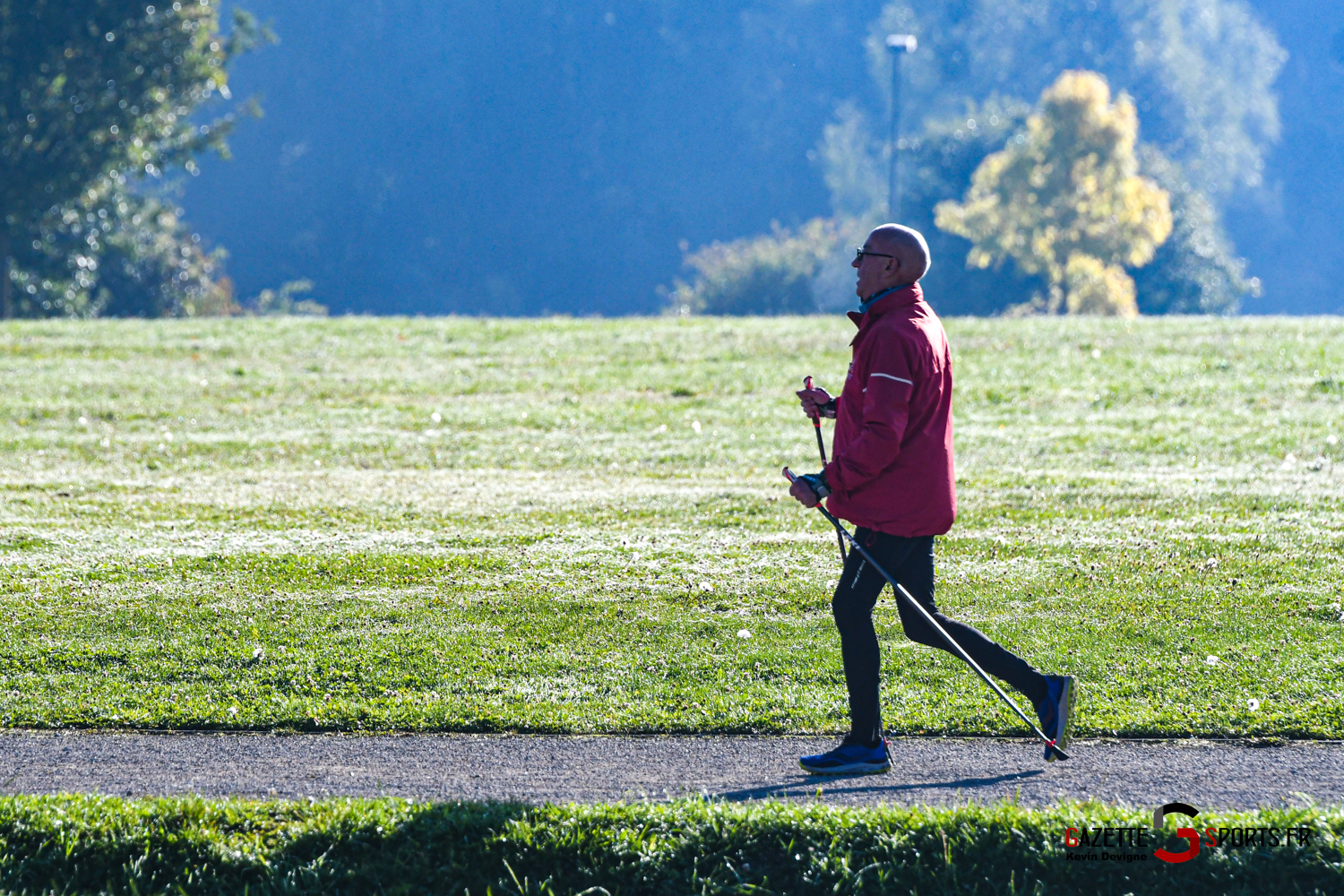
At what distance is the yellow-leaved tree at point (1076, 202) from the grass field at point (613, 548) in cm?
2797

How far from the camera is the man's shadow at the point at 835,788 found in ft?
14.9

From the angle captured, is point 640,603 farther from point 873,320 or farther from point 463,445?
point 463,445

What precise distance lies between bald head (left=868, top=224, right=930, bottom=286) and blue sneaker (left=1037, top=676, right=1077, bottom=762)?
159 cm

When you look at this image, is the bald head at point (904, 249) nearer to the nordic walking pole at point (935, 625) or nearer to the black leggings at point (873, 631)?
the nordic walking pole at point (935, 625)

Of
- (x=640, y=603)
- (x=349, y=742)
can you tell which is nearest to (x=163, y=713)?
(x=349, y=742)

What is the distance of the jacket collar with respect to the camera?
4.51m

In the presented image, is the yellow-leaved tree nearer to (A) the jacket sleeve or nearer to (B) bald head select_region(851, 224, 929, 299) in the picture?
(B) bald head select_region(851, 224, 929, 299)

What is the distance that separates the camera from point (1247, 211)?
83375 mm

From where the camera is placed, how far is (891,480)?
4500 millimetres

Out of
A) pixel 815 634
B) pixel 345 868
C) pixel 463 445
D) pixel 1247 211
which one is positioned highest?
pixel 1247 211

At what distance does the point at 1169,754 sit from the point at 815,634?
1983mm

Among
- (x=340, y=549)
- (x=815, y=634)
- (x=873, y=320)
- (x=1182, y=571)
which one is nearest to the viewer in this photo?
(x=873, y=320)

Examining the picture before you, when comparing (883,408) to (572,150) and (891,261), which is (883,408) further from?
(572,150)

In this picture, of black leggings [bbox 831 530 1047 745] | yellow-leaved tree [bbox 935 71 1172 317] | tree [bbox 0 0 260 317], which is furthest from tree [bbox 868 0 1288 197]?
black leggings [bbox 831 530 1047 745]
